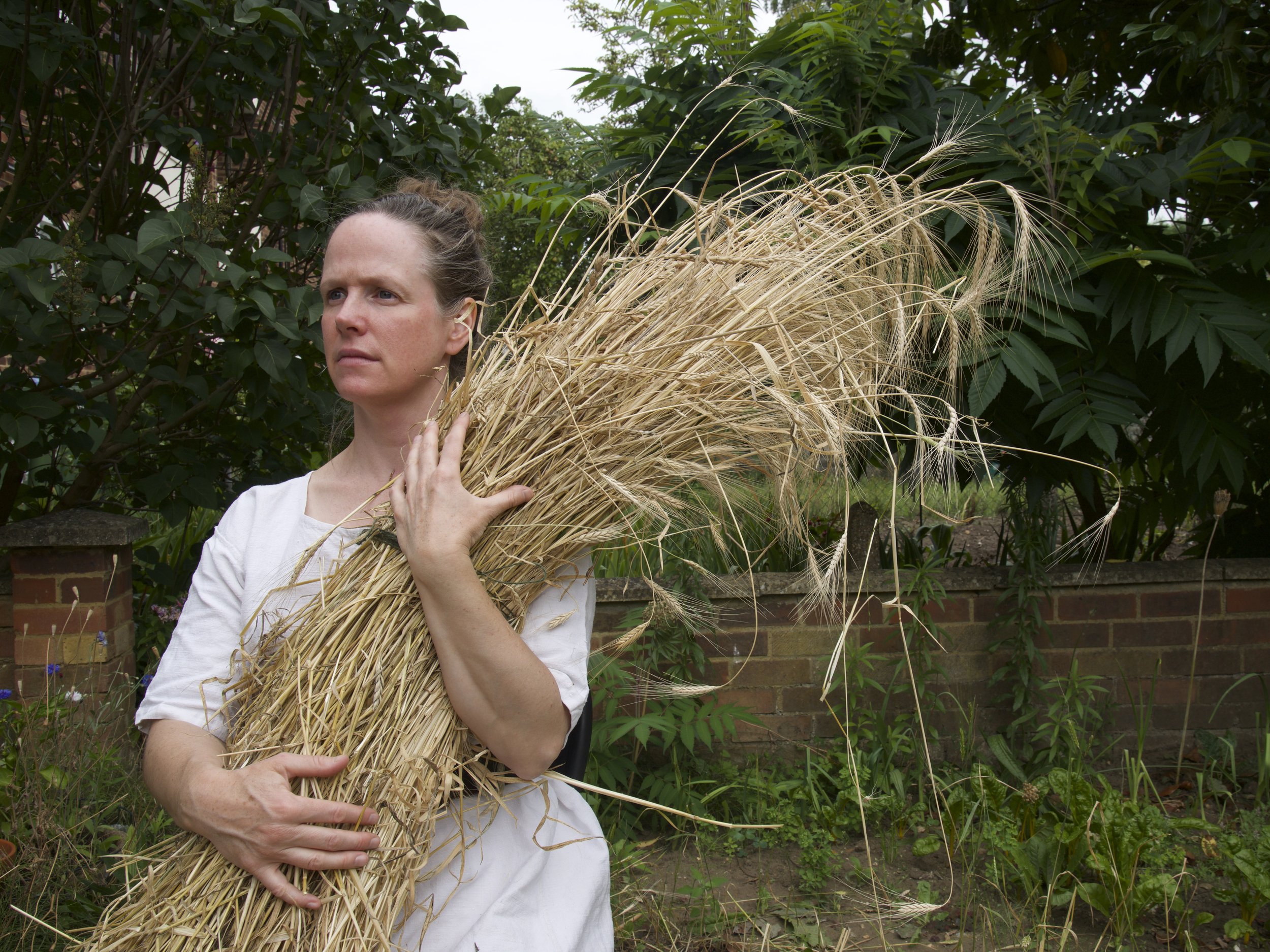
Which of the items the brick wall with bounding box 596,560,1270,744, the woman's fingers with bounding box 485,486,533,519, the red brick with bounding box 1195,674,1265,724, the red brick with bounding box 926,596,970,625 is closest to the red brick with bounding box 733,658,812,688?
the brick wall with bounding box 596,560,1270,744

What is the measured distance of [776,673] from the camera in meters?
3.33

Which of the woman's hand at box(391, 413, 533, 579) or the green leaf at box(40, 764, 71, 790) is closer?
the woman's hand at box(391, 413, 533, 579)

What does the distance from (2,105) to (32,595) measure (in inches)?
64.8

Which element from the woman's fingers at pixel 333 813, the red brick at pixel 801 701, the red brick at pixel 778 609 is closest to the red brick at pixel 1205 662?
the red brick at pixel 801 701

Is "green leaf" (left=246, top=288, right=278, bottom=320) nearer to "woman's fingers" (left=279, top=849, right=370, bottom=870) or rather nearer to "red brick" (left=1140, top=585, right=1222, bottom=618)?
"woman's fingers" (left=279, top=849, right=370, bottom=870)

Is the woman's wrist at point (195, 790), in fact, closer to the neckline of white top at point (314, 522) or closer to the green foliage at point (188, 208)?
the neckline of white top at point (314, 522)

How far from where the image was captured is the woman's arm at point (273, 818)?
→ 3.77 feet

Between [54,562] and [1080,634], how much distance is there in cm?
376

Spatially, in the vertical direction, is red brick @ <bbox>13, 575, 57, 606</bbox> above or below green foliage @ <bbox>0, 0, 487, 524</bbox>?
below

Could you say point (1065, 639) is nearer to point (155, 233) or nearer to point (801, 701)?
point (801, 701)

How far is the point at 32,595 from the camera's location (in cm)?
289

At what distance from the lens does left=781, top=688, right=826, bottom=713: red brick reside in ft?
11.0

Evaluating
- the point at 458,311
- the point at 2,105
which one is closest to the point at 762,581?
the point at 458,311

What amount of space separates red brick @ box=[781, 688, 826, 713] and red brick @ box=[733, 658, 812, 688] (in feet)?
0.10
